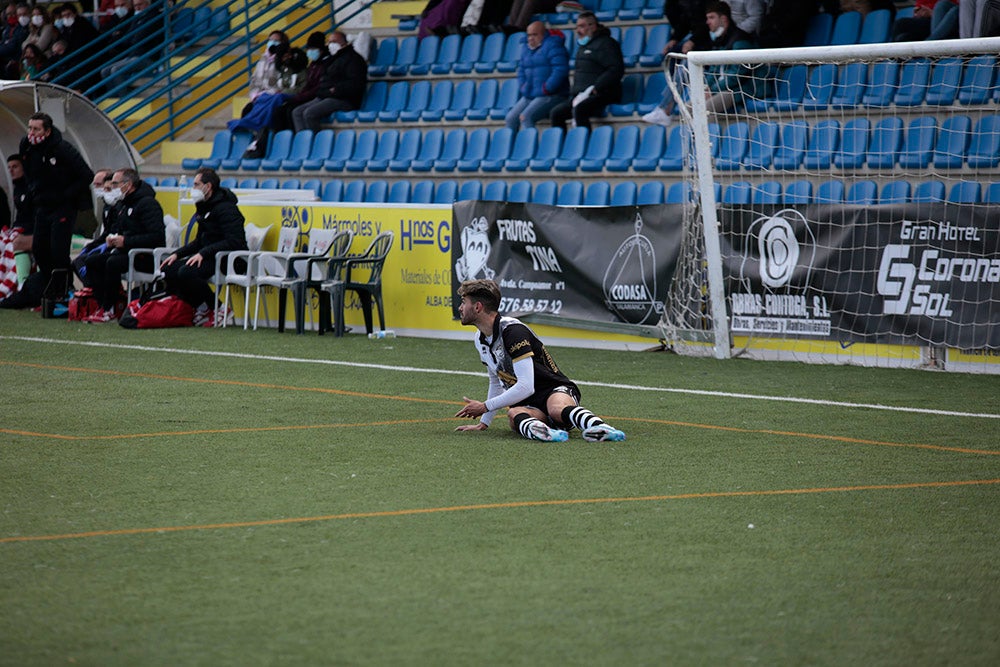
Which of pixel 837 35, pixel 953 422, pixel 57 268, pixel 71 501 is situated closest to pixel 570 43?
pixel 837 35

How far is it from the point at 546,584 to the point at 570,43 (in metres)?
14.9

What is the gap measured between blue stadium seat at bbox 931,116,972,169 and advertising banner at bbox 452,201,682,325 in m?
2.61

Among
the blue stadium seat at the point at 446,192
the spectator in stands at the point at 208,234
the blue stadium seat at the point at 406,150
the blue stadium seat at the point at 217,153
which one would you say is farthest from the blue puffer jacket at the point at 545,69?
the blue stadium seat at the point at 217,153

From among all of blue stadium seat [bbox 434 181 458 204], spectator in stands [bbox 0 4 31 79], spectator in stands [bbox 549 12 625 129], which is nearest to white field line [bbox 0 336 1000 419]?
blue stadium seat [bbox 434 181 458 204]

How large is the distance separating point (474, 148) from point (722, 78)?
4344 mm

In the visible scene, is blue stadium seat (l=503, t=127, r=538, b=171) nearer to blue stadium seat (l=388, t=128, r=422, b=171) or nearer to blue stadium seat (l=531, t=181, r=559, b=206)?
blue stadium seat (l=531, t=181, r=559, b=206)

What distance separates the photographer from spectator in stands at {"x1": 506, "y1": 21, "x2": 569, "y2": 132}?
1731 cm

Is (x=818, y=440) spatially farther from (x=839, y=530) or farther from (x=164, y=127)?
(x=164, y=127)

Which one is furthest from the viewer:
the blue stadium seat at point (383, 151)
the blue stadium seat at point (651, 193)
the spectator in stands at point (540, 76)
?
the blue stadium seat at point (383, 151)

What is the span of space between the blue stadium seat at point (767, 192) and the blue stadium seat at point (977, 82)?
200cm

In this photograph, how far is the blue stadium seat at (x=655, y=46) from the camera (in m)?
17.5

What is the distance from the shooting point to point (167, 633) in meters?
4.07

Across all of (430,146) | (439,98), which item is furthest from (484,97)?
(430,146)

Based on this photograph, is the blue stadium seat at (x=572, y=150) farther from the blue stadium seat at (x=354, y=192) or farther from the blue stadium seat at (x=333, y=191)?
the blue stadium seat at (x=333, y=191)
